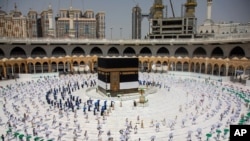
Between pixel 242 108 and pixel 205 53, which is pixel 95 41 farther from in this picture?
pixel 242 108

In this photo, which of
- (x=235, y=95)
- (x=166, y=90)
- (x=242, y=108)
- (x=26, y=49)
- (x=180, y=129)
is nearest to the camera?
(x=180, y=129)

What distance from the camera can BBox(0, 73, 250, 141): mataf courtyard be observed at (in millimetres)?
15812

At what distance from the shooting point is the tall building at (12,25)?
105069 millimetres

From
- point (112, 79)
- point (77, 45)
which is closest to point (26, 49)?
point (77, 45)

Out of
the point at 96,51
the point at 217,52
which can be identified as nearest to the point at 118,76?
the point at 217,52

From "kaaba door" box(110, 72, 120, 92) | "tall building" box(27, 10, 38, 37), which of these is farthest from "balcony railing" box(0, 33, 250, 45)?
"tall building" box(27, 10, 38, 37)

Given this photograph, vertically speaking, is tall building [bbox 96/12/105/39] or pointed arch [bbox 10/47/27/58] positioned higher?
tall building [bbox 96/12/105/39]

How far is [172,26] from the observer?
6744 cm

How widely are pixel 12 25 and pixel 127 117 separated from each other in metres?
114

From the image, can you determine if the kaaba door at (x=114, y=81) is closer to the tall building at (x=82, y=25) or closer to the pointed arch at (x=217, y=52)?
the pointed arch at (x=217, y=52)

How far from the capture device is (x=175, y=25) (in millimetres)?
67188

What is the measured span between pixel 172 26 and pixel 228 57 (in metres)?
28.5

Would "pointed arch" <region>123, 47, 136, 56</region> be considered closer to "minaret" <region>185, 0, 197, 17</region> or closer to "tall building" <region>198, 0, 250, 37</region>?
"minaret" <region>185, 0, 197, 17</region>

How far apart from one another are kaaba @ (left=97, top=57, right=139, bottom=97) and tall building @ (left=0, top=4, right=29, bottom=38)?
95.8m
